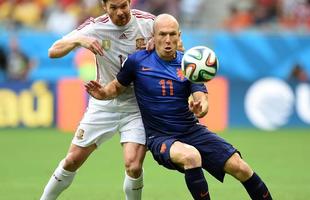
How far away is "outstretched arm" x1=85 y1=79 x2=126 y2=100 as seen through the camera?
29.7 ft

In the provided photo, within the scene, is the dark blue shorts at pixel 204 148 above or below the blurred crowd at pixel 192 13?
above

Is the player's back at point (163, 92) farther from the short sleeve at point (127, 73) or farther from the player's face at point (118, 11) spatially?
the player's face at point (118, 11)

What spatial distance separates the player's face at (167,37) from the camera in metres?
8.74

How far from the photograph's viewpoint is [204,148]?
8.65 meters

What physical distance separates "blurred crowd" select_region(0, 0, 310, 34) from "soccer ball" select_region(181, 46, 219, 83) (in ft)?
48.1

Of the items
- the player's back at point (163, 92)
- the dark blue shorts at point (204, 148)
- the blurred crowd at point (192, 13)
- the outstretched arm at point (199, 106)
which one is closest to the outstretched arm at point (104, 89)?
the player's back at point (163, 92)

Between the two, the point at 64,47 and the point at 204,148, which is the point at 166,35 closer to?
the point at 64,47

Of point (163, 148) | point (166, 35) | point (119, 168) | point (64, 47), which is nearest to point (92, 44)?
point (64, 47)

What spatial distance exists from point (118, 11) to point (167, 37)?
0.68m

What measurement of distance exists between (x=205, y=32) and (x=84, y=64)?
327cm

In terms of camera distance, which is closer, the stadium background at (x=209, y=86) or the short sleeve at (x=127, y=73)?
the short sleeve at (x=127, y=73)

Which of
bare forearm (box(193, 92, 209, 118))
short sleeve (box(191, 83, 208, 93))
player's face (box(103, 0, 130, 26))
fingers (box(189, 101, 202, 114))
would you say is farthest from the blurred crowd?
fingers (box(189, 101, 202, 114))

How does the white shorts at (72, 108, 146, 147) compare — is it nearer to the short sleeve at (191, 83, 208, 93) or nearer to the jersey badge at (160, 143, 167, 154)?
the jersey badge at (160, 143, 167, 154)

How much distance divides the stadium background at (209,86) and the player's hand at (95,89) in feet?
13.5
